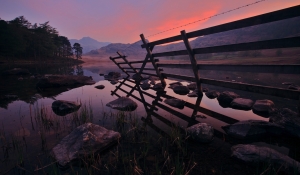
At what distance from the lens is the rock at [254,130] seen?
114 inches

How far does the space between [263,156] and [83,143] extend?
9.19ft

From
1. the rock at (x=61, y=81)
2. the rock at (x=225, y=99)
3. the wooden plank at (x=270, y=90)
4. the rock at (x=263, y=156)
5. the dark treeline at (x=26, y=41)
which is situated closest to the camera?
the rock at (x=263, y=156)

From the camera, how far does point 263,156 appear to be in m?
2.08

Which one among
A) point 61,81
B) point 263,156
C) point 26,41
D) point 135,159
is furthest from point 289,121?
point 26,41

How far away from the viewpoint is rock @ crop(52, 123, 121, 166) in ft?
7.32

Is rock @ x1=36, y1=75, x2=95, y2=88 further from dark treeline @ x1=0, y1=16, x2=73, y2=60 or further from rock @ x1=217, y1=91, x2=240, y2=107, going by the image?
dark treeline @ x1=0, y1=16, x2=73, y2=60

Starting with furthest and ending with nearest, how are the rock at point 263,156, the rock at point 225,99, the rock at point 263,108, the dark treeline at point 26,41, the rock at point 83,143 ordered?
the dark treeline at point 26,41
the rock at point 225,99
the rock at point 263,108
the rock at point 83,143
the rock at point 263,156

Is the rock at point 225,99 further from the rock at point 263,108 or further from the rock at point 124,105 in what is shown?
the rock at point 124,105

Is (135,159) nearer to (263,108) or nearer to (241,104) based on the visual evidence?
(241,104)

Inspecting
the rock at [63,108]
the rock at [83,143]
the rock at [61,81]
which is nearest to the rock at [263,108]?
the rock at [83,143]

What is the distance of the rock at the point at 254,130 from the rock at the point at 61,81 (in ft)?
30.7

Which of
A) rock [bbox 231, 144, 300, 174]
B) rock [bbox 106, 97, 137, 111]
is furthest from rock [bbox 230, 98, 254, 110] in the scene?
rock [bbox 106, 97, 137, 111]

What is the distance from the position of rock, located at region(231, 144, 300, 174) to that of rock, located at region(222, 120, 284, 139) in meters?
0.66

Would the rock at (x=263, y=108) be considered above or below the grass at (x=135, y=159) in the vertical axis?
above
